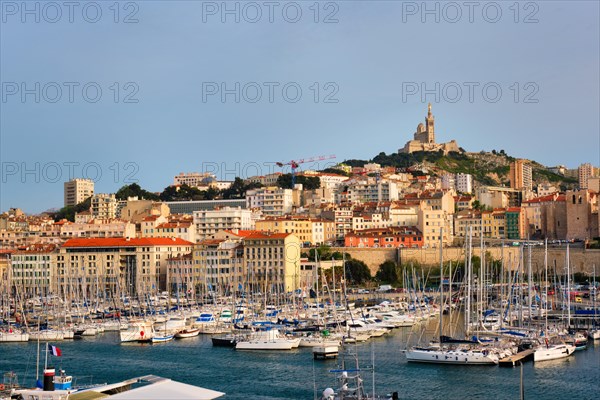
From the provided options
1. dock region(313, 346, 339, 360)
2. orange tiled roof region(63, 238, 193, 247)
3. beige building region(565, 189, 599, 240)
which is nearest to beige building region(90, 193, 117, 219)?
orange tiled roof region(63, 238, 193, 247)

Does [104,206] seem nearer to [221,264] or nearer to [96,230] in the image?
[96,230]

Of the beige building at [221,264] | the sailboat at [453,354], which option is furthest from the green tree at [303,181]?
the sailboat at [453,354]

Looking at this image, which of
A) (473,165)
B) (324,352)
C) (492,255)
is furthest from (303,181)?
(324,352)

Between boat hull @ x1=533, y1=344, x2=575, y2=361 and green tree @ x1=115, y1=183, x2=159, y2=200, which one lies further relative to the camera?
green tree @ x1=115, y1=183, x2=159, y2=200

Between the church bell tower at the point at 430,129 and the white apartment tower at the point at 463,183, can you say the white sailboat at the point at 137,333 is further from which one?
the church bell tower at the point at 430,129

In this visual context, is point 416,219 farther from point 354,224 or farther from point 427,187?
point 427,187

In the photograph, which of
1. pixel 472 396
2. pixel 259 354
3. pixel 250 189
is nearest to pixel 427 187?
pixel 250 189

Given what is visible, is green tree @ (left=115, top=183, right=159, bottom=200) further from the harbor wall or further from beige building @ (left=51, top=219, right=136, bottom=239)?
the harbor wall
